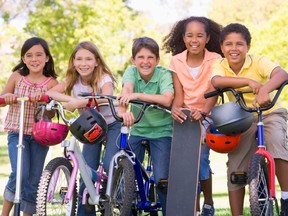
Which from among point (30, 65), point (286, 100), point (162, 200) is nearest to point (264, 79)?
Answer: point (162, 200)

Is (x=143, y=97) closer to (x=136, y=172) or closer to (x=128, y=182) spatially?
(x=136, y=172)

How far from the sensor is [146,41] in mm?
6258

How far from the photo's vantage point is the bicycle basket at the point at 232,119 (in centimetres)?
552

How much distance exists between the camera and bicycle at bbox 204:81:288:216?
17.1 feet

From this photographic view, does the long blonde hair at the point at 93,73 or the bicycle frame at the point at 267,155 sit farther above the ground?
the long blonde hair at the point at 93,73

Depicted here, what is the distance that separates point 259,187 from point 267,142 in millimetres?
479

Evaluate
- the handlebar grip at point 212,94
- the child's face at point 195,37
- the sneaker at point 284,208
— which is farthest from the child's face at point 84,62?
the sneaker at point 284,208

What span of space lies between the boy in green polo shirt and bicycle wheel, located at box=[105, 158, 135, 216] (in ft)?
1.55

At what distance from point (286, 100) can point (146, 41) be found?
1497 centimetres

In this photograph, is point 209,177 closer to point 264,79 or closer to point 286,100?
point 264,79

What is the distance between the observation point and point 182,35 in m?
6.77

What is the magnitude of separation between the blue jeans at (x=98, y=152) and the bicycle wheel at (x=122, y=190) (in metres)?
0.44

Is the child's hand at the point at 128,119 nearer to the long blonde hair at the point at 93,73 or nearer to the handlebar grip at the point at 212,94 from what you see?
the handlebar grip at the point at 212,94

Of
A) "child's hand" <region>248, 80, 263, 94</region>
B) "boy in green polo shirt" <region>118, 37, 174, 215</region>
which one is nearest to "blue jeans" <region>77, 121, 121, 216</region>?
"boy in green polo shirt" <region>118, 37, 174, 215</region>
